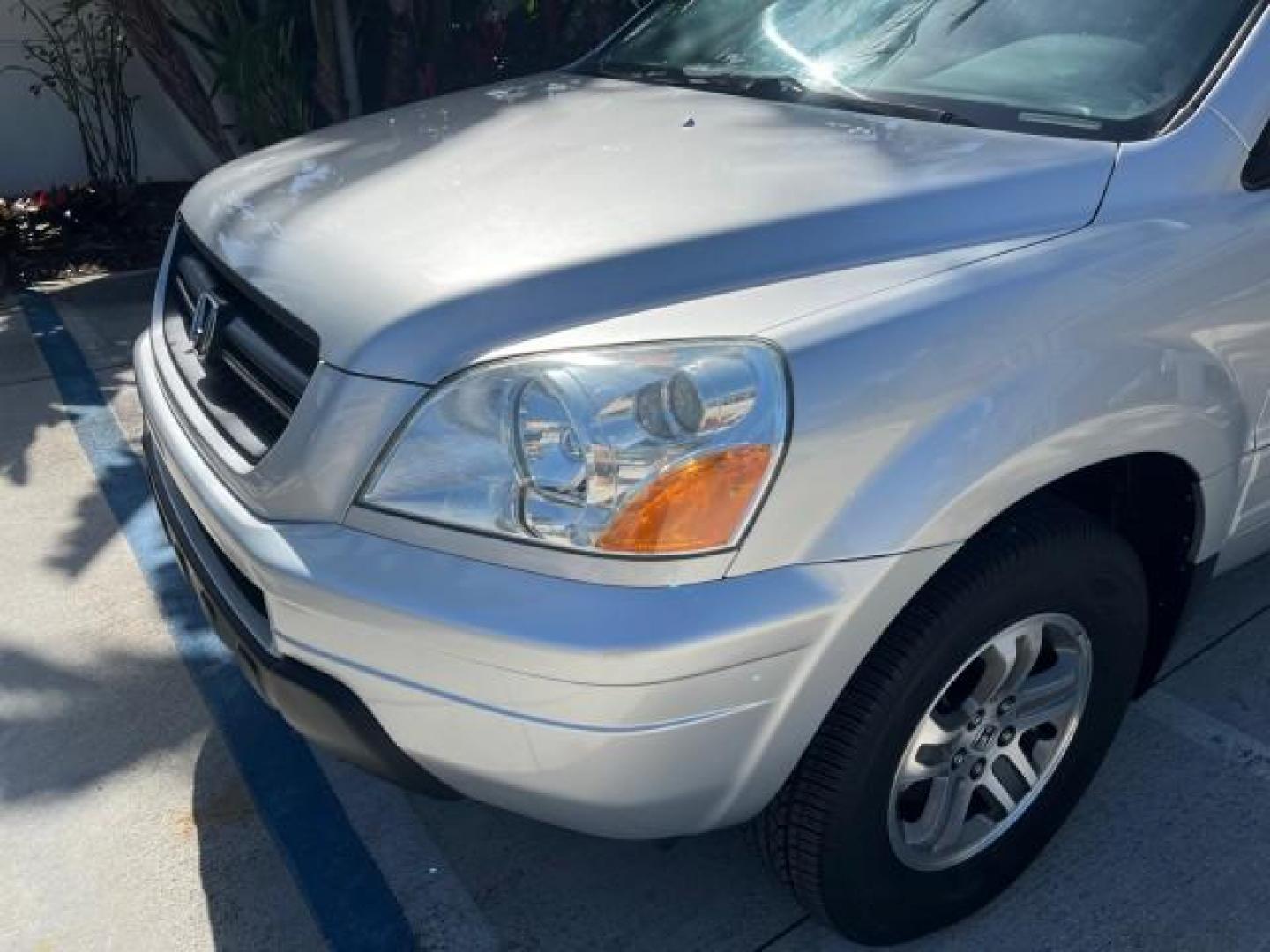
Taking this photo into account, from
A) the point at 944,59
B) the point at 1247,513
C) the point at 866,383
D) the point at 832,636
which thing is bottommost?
the point at 1247,513

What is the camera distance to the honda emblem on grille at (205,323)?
232 centimetres

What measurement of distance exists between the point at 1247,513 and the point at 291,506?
1.85m

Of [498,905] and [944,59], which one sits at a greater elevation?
[944,59]

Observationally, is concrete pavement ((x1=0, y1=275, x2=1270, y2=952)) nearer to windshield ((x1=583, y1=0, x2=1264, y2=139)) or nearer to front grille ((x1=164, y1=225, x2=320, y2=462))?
front grille ((x1=164, y1=225, x2=320, y2=462))

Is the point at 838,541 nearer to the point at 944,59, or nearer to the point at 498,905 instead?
the point at 498,905

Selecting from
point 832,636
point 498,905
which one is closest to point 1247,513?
point 832,636

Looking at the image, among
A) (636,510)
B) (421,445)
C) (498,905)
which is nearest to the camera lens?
(636,510)

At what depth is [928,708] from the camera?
1.92 meters

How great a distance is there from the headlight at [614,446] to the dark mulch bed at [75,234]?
5492mm

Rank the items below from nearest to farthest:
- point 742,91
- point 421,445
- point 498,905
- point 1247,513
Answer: point 421,445 < point 498,905 < point 1247,513 < point 742,91

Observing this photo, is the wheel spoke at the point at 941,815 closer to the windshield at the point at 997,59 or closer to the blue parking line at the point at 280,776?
the blue parking line at the point at 280,776

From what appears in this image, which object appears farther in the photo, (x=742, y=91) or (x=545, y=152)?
(x=742, y=91)

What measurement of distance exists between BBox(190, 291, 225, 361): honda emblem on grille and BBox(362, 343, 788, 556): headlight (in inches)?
30.6

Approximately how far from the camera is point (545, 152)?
2422 millimetres
